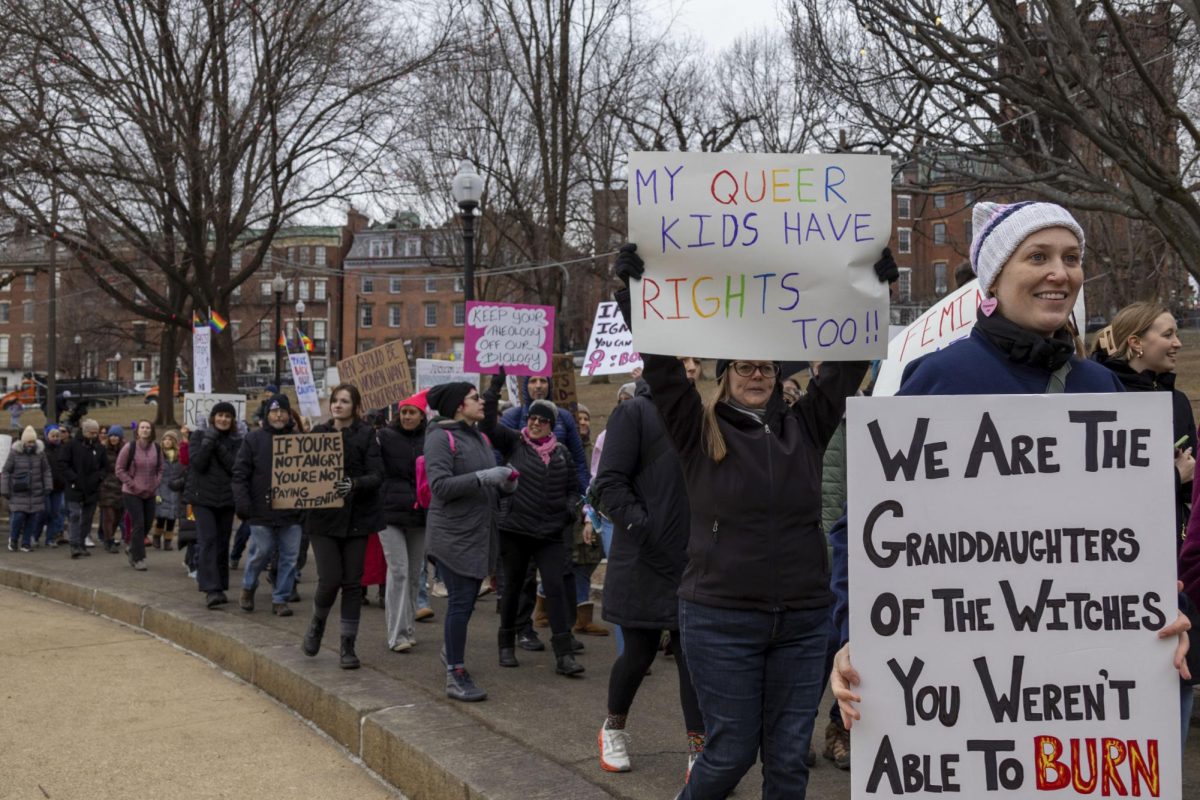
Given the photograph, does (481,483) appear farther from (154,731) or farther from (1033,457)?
(1033,457)

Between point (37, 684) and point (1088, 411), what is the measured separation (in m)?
7.53

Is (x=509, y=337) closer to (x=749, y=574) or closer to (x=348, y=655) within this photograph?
(x=348, y=655)

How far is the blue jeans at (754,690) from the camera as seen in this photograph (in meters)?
3.78

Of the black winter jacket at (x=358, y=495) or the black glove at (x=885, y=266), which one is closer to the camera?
the black glove at (x=885, y=266)

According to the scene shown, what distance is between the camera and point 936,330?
6277mm

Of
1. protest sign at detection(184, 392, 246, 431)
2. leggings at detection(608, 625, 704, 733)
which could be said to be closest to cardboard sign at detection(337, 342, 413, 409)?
protest sign at detection(184, 392, 246, 431)

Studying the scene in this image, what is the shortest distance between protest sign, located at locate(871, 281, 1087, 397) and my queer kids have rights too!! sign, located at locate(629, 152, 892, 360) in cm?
182

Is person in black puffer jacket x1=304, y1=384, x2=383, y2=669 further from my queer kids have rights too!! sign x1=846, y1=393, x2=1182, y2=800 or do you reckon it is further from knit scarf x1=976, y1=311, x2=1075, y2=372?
knit scarf x1=976, y1=311, x2=1075, y2=372

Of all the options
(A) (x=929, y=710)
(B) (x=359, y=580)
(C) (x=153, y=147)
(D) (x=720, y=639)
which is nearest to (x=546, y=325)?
(B) (x=359, y=580)

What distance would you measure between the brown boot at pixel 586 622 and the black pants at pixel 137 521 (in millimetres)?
7034

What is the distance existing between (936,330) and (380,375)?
22.3 feet

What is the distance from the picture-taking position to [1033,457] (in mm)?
2725

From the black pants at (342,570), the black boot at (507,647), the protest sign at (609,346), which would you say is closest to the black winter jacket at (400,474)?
the black pants at (342,570)

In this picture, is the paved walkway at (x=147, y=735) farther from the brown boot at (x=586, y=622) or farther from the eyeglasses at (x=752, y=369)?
the eyeglasses at (x=752, y=369)
